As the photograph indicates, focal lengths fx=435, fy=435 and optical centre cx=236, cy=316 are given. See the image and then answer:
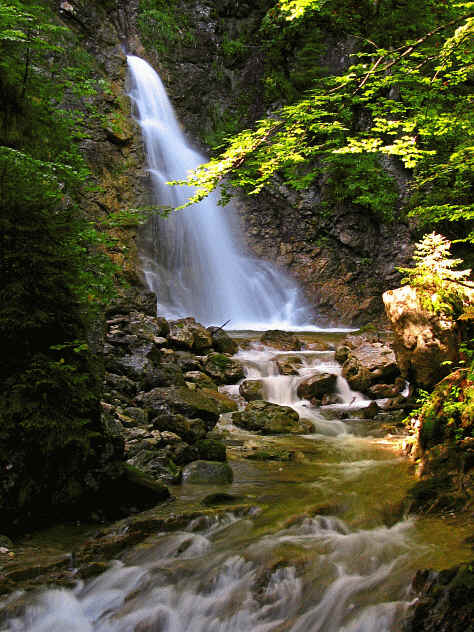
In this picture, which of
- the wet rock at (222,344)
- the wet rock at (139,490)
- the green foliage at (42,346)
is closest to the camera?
the green foliage at (42,346)

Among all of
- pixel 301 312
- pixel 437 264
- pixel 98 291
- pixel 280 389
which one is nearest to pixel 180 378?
pixel 280 389

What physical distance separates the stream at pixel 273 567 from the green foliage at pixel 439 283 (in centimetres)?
265

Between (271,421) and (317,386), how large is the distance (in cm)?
215

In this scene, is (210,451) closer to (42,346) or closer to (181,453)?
(181,453)

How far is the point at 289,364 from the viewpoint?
11.0m

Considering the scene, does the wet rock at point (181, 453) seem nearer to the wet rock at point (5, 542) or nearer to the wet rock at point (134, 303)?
the wet rock at point (5, 542)

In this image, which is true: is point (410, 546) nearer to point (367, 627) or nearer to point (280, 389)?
point (367, 627)

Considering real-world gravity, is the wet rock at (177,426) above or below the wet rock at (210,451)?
above

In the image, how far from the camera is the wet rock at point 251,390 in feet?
31.1

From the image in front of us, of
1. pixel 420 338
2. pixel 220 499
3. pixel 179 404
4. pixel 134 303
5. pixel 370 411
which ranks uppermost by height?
pixel 134 303

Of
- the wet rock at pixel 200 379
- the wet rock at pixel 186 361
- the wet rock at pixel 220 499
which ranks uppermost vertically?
the wet rock at pixel 186 361

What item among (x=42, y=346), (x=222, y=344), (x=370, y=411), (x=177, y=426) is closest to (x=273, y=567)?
(x=42, y=346)

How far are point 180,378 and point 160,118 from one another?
1665 centimetres

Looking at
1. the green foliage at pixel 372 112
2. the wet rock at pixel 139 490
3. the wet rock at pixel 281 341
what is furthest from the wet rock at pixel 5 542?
the wet rock at pixel 281 341
